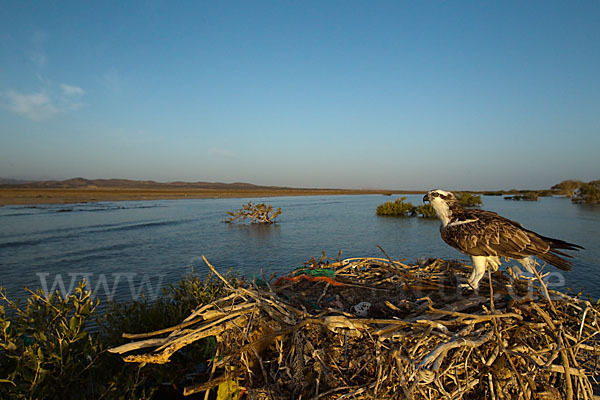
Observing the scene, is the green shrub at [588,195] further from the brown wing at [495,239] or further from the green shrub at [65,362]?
the green shrub at [65,362]

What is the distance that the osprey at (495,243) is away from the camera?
3.70 metres

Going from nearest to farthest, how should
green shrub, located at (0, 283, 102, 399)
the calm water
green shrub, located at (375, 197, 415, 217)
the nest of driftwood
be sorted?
the nest of driftwood < green shrub, located at (0, 283, 102, 399) < the calm water < green shrub, located at (375, 197, 415, 217)

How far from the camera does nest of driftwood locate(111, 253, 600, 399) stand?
2.53 metres

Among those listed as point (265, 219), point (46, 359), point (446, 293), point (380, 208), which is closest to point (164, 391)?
point (46, 359)

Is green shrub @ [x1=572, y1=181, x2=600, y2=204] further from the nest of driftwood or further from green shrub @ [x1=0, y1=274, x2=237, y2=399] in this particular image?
green shrub @ [x1=0, y1=274, x2=237, y2=399]

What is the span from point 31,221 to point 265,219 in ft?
56.0

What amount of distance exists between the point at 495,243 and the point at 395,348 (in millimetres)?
2209

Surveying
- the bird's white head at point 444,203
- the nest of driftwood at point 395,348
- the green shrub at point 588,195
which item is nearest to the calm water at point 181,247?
the nest of driftwood at point 395,348

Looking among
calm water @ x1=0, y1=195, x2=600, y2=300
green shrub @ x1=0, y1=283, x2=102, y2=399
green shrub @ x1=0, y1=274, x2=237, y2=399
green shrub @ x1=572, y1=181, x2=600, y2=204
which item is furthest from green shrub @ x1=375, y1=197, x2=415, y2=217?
green shrub @ x1=572, y1=181, x2=600, y2=204

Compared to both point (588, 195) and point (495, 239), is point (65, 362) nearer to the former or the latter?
point (495, 239)

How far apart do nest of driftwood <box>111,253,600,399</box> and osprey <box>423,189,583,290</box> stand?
1.71 ft

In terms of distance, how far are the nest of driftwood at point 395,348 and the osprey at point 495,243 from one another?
1.71ft

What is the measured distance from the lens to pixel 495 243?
3.81m

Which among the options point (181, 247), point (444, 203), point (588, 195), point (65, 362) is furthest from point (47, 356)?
point (588, 195)
